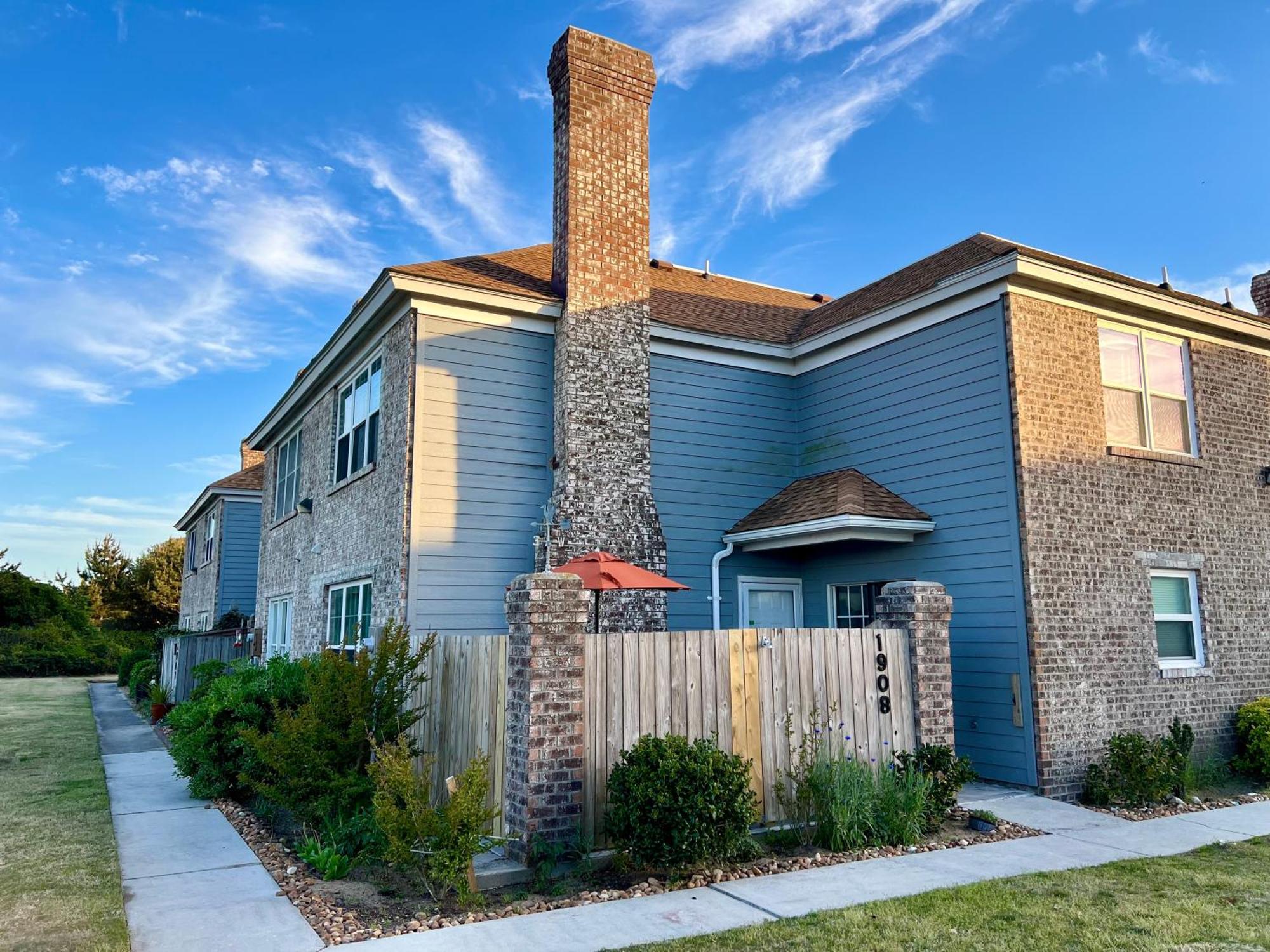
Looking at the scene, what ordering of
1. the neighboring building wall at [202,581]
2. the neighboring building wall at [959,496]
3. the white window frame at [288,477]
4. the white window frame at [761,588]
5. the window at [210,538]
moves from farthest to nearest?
the window at [210,538], the neighboring building wall at [202,581], the white window frame at [288,477], the white window frame at [761,588], the neighboring building wall at [959,496]

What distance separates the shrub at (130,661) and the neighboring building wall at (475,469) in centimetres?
1568

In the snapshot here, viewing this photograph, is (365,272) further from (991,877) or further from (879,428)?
(991,877)

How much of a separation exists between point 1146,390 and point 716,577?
6285mm

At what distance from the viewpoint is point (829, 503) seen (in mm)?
11461

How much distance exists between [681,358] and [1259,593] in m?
8.74

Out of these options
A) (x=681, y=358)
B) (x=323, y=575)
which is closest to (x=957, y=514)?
(x=681, y=358)

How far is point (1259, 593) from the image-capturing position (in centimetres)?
1189

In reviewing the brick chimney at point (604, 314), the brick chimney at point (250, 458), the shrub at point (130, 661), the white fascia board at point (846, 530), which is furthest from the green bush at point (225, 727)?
the brick chimney at point (250, 458)

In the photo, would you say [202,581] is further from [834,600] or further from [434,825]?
[434,825]

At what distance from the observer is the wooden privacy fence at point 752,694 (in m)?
6.72

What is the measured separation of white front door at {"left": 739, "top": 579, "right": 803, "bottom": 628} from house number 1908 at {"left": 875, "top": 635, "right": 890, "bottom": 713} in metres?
4.29

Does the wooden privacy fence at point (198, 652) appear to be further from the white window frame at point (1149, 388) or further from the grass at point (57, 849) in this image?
the white window frame at point (1149, 388)

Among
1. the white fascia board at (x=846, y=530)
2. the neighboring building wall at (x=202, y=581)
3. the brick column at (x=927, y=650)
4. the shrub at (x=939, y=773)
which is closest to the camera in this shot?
the shrub at (x=939, y=773)

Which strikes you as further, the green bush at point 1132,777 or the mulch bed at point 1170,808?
the green bush at point 1132,777
